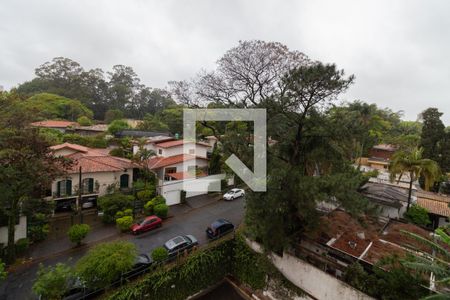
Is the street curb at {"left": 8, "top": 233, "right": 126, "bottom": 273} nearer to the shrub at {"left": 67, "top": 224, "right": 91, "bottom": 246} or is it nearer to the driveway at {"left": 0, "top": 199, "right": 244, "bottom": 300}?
the driveway at {"left": 0, "top": 199, "right": 244, "bottom": 300}

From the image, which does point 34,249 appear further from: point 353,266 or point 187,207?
point 353,266

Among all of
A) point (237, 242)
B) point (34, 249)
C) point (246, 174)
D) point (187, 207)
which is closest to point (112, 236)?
point (34, 249)

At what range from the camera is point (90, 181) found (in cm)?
1736

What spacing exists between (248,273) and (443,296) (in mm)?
9125

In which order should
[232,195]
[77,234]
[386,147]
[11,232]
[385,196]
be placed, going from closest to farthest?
[11,232]
[77,234]
[385,196]
[232,195]
[386,147]

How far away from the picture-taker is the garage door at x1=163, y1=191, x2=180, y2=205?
19.0 metres

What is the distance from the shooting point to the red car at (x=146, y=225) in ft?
47.8

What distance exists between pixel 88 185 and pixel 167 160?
24.3 ft

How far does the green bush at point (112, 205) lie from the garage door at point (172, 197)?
314 cm

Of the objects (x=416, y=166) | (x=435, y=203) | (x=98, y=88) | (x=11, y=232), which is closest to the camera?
(x=11, y=232)

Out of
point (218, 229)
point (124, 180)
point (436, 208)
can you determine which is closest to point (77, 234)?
point (124, 180)

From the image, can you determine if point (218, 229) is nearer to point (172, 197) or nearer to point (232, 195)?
point (172, 197)

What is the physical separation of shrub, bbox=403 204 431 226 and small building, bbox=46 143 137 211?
71.0ft

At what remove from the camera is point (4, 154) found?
1076 cm
